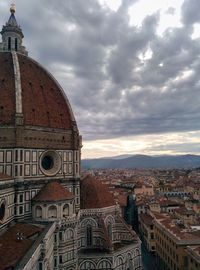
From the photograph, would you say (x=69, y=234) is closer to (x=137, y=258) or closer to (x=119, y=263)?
(x=119, y=263)

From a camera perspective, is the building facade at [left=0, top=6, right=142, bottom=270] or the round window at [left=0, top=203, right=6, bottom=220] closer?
the round window at [left=0, top=203, right=6, bottom=220]

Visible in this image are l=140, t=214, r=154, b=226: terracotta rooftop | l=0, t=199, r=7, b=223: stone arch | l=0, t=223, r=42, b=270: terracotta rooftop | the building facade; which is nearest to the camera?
l=0, t=223, r=42, b=270: terracotta rooftop

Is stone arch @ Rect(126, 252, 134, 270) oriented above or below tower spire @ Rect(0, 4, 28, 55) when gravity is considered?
below

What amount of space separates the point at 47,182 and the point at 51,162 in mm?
2503

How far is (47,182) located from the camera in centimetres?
3366

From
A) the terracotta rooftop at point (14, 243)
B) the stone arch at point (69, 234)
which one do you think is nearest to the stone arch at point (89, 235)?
the stone arch at point (69, 234)

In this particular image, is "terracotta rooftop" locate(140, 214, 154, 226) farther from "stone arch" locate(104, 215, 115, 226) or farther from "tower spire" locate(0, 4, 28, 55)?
"tower spire" locate(0, 4, 28, 55)

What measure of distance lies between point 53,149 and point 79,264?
1221cm

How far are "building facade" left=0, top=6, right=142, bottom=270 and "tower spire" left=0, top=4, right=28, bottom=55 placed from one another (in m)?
0.12

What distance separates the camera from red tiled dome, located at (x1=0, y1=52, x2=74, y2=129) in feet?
107

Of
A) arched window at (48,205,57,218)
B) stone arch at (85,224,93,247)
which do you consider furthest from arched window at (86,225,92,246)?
arched window at (48,205,57,218)

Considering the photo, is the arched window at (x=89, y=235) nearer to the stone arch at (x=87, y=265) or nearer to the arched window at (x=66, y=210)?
the stone arch at (x=87, y=265)

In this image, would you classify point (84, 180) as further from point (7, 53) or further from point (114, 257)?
point (7, 53)

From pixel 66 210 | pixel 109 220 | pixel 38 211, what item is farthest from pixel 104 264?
pixel 38 211
